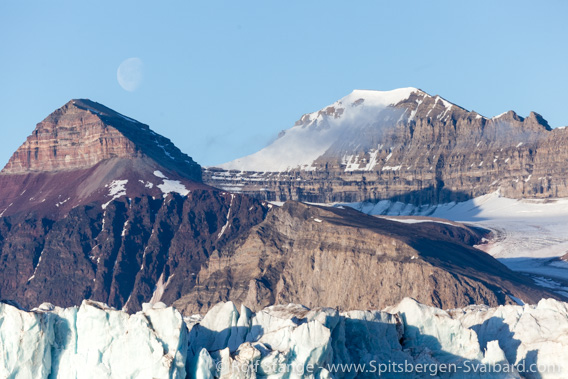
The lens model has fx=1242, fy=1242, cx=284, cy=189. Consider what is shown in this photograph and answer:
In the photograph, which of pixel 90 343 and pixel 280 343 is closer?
pixel 280 343

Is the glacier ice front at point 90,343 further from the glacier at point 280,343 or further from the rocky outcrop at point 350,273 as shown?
the rocky outcrop at point 350,273

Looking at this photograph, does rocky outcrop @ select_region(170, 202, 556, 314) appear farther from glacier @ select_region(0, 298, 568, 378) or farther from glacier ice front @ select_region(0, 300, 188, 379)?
glacier ice front @ select_region(0, 300, 188, 379)

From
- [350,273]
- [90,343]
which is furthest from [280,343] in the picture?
[350,273]

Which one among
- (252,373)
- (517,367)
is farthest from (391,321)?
(252,373)

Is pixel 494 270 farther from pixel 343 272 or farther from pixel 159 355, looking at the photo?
pixel 159 355

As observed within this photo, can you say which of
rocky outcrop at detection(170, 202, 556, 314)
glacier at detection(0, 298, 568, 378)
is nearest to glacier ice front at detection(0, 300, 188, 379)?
glacier at detection(0, 298, 568, 378)

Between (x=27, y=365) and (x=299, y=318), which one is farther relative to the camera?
(x=299, y=318)

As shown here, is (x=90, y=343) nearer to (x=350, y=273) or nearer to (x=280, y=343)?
(x=280, y=343)
